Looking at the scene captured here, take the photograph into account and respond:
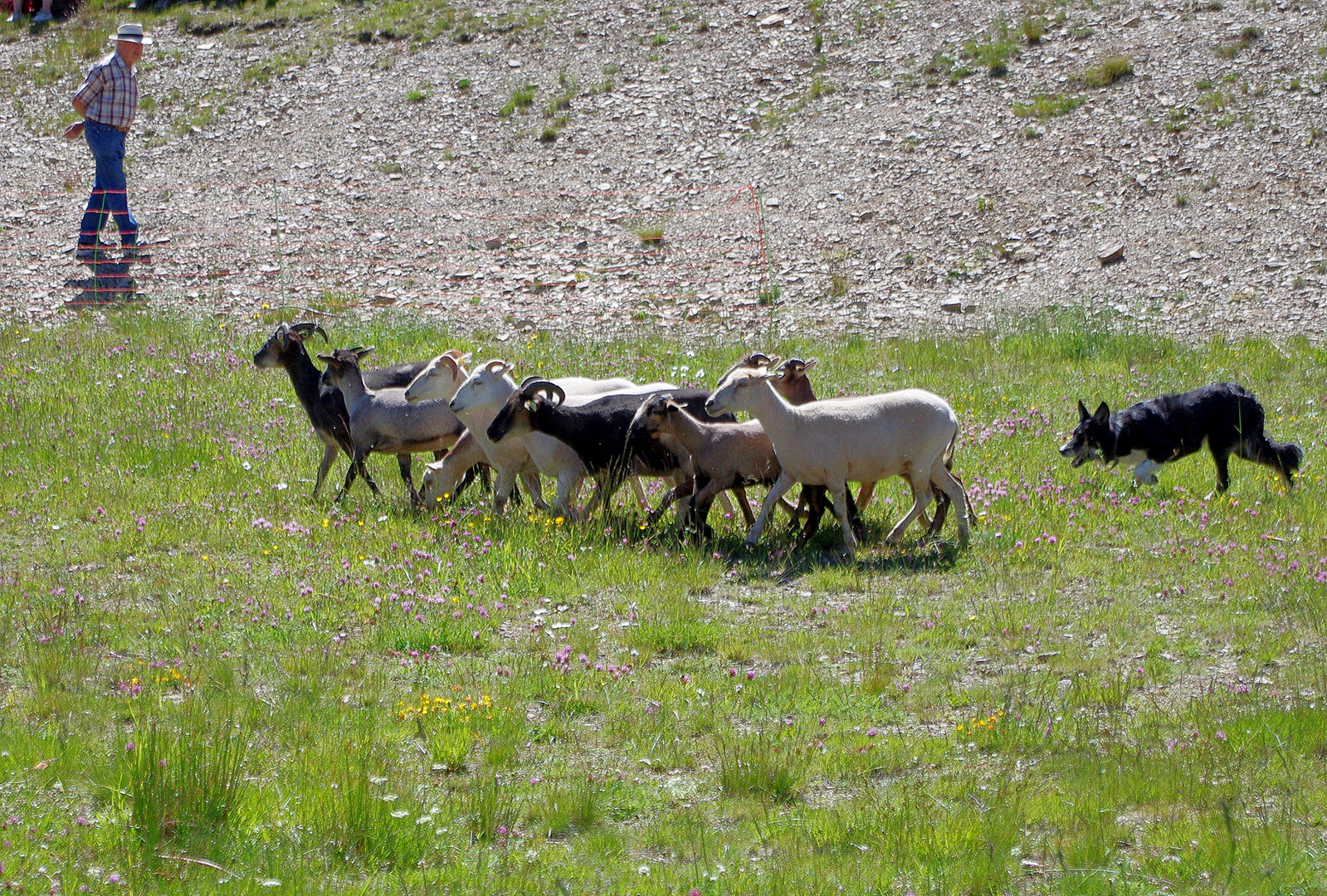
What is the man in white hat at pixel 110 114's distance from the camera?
20.5 meters

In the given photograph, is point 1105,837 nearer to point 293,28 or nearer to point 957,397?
point 957,397

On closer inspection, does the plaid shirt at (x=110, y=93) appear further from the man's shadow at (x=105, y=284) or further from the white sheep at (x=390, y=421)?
the white sheep at (x=390, y=421)

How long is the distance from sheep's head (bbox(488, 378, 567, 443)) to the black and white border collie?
476 centimetres

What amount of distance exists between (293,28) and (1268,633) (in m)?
30.6

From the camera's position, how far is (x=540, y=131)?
2833cm

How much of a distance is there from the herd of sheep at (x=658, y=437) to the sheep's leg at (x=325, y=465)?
25mm

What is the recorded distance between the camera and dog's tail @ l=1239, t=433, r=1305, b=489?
474 inches

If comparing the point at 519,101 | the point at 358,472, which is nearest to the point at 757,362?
the point at 358,472

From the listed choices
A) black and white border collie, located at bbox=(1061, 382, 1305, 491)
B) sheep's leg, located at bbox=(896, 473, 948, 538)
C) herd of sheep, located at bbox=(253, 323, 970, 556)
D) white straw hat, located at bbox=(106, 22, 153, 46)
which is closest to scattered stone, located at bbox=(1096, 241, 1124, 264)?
black and white border collie, located at bbox=(1061, 382, 1305, 491)

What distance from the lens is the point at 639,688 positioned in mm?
7402

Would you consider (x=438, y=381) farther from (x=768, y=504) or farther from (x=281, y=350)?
(x=768, y=504)

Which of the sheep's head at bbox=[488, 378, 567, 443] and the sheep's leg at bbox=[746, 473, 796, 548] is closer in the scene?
the sheep's leg at bbox=[746, 473, 796, 548]

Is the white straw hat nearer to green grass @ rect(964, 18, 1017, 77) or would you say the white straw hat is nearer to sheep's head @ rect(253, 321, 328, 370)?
sheep's head @ rect(253, 321, 328, 370)

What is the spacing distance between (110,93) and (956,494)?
607 inches
